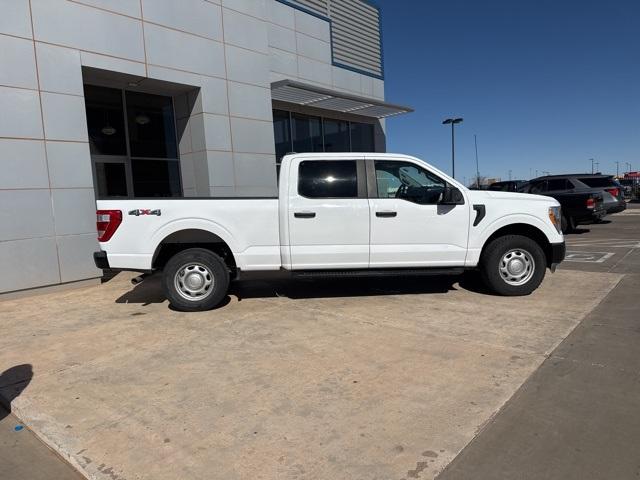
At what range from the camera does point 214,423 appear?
3320 millimetres

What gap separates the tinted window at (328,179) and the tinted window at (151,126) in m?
6.56

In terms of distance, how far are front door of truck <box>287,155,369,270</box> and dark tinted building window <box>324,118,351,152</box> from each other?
11.1 metres

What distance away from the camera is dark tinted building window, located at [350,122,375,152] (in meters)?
18.3

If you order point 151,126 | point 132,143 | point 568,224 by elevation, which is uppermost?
point 151,126

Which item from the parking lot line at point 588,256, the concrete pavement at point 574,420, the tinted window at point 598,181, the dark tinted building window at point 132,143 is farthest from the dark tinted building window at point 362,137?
the concrete pavement at point 574,420

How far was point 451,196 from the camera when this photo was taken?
6238 mm

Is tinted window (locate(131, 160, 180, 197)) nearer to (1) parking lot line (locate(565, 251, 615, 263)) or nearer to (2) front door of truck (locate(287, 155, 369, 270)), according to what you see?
(2) front door of truck (locate(287, 155, 369, 270))

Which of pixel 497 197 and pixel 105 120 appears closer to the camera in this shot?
pixel 497 197

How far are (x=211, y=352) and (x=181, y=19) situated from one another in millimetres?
8087

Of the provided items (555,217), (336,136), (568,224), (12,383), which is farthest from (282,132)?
(12,383)

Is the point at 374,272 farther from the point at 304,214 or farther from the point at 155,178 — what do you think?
the point at 155,178

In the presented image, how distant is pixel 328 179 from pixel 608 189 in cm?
1329

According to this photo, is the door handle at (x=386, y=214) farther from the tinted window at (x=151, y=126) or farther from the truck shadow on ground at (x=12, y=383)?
the tinted window at (x=151, y=126)

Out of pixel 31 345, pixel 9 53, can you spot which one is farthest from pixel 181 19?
pixel 31 345
